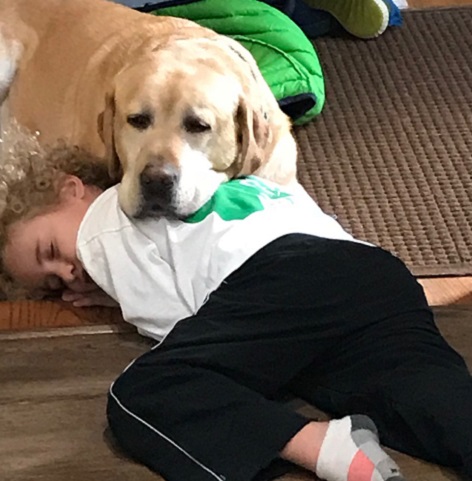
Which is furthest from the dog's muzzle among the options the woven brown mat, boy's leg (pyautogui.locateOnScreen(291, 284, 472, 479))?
the woven brown mat

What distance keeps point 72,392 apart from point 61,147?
46 cm

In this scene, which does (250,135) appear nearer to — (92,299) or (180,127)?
(180,127)

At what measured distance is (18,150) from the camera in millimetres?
1615

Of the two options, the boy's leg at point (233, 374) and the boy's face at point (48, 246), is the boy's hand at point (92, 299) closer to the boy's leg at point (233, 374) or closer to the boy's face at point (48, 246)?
the boy's face at point (48, 246)

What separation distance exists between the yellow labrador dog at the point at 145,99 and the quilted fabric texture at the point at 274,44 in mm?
263

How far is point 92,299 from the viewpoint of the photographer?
157 cm

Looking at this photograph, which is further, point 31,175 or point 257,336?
point 31,175

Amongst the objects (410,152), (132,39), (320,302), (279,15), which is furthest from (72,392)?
(279,15)

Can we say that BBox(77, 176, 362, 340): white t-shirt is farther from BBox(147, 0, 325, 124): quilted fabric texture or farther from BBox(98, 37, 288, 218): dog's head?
BBox(147, 0, 325, 124): quilted fabric texture

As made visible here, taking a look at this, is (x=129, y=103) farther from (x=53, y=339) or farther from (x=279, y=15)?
(x=279, y=15)

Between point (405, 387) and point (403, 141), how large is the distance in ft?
3.02

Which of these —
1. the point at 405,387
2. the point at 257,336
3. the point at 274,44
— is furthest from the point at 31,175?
the point at 274,44

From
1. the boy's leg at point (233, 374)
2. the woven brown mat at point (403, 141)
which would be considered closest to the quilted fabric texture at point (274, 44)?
the woven brown mat at point (403, 141)

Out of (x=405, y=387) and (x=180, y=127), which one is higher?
(x=180, y=127)
